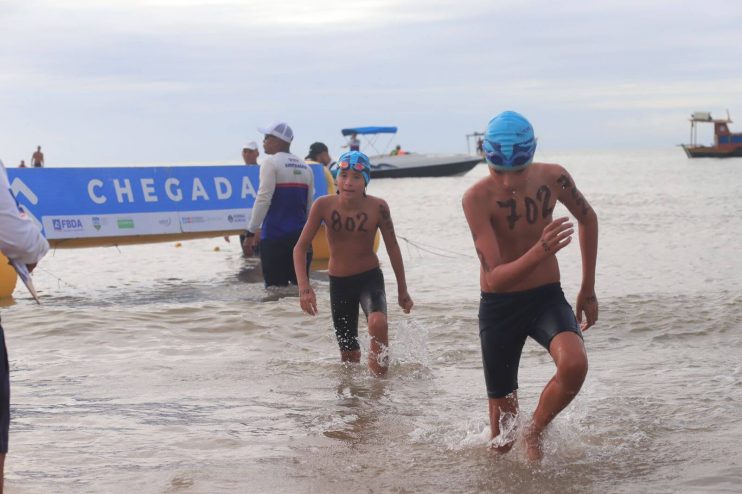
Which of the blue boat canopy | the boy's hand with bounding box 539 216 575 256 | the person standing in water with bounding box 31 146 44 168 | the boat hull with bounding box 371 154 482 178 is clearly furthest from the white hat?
the boat hull with bounding box 371 154 482 178

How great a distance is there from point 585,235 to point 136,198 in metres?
9.63

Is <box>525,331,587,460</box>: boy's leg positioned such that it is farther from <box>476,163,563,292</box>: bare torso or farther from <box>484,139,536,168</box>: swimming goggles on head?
<box>484,139,536,168</box>: swimming goggles on head

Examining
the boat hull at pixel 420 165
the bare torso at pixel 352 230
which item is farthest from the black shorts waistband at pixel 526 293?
the boat hull at pixel 420 165

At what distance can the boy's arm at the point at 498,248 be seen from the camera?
3922mm

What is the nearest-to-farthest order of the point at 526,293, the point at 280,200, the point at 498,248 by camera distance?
the point at 498,248 < the point at 526,293 < the point at 280,200

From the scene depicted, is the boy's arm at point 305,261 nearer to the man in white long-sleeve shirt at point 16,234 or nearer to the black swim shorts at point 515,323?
the black swim shorts at point 515,323

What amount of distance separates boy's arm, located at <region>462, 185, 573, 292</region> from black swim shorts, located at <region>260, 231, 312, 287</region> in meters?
5.11

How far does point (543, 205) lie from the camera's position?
14.9ft

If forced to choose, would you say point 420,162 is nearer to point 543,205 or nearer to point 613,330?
point 613,330

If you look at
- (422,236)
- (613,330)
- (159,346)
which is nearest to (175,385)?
(159,346)

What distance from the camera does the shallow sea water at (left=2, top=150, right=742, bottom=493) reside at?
195 inches

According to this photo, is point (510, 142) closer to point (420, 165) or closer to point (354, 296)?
point (354, 296)

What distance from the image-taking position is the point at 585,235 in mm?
4723

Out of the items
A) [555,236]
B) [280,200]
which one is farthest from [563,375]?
[280,200]
